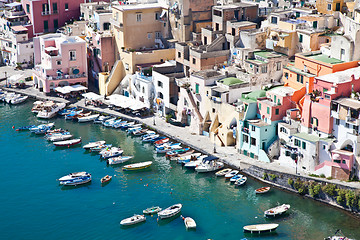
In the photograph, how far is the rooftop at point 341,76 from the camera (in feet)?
250

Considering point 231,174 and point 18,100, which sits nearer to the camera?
point 231,174

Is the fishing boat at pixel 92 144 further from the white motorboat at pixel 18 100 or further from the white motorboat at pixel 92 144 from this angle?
the white motorboat at pixel 18 100

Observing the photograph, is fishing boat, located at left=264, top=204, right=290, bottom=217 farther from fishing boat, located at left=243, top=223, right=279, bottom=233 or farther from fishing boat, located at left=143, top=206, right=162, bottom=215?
fishing boat, located at left=143, top=206, right=162, bottom=215

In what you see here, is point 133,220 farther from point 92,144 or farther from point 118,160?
point 92,144

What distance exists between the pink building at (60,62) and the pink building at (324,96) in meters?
45.5

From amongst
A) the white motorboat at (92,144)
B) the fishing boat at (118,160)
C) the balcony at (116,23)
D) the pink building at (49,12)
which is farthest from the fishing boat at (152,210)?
the pink building at (49,12)

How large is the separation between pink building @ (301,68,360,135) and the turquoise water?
9.10 meters

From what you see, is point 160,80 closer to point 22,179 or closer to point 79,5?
point 22,179

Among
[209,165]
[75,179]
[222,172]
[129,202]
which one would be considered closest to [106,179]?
[75,179]

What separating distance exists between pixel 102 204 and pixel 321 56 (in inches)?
1359

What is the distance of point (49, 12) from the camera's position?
122m

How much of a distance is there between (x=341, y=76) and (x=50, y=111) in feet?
154

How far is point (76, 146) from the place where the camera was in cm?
9119

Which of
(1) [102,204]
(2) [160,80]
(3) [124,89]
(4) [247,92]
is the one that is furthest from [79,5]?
(1) [102,204]
